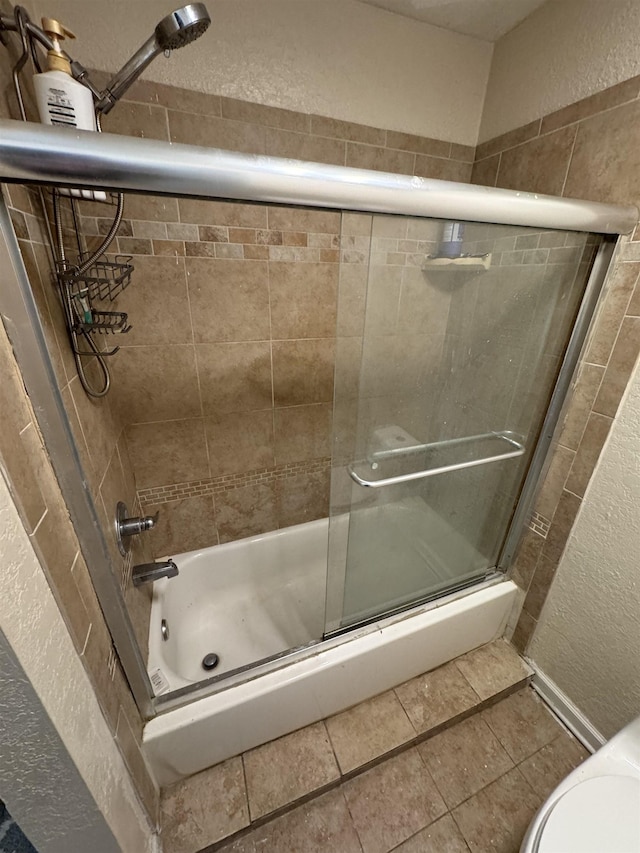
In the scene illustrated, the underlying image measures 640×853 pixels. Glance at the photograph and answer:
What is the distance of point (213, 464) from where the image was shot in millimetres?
1431

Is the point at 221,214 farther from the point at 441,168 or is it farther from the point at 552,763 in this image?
the point at 552,763

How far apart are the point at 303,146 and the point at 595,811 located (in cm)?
198

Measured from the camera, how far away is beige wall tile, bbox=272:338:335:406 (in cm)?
137

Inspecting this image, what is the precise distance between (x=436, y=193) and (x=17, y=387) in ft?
2.70

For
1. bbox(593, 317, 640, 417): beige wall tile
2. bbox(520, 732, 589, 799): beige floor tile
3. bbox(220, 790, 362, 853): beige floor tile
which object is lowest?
bbox(520, 732, 589, 799): beige floor tile

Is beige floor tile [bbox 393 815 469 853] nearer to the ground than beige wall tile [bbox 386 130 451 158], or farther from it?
nearer to the ground

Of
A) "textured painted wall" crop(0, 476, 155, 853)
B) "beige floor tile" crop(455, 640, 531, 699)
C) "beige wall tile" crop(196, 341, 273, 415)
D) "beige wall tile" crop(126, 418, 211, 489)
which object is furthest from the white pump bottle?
"beige floor tile" crop(455, 640, 531, 699)

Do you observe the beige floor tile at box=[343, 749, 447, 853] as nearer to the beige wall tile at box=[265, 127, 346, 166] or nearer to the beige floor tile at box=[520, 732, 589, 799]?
the beige floor tile at box=[520, 732, 589, 799]

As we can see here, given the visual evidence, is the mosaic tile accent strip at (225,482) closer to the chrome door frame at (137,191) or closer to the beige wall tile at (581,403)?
the chrome door frame at (137,191)

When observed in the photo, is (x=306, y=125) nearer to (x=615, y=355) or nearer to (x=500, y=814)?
(x=615, y=355)

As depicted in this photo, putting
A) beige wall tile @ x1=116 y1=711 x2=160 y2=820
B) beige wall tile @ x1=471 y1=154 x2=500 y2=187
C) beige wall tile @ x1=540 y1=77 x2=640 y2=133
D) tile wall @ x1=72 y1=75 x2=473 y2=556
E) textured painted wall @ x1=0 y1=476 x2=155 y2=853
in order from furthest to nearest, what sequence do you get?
beige wall tile @ x1=471 y1=154 x2=500 y2=187 → tile wall @ x1=72 y1=75 x2=473 y2=556 → beige wall tile @ x1=540 y1=77 x2=640 y2=133 → beige wall tile @ x1=116 y1=711 x2=160 y2=820 → textured painted wall @ x1=0 y1=476 x2=155 y2=853

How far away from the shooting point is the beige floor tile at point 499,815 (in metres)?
0.91

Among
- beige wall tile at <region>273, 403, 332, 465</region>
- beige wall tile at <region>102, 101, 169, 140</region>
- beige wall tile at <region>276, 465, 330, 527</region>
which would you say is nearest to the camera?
beige wall tile at <region>102, 101, 169, 140</region>

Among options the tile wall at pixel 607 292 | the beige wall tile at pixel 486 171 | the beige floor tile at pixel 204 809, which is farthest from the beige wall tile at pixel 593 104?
the beige floor tile at pixel 204 809
